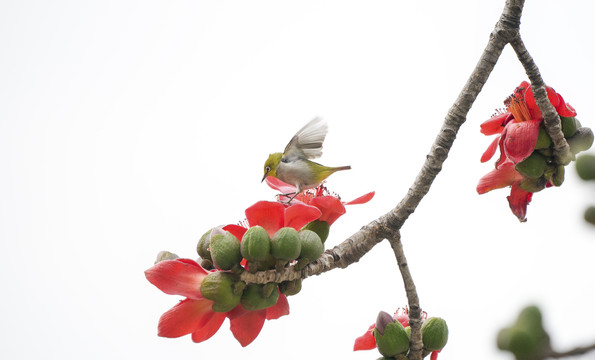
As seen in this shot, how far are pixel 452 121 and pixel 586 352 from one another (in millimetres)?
841

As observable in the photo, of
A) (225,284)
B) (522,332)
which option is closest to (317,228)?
(225,284)

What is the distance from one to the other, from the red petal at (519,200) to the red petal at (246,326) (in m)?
0.55

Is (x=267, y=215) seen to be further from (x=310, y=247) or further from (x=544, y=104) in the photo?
(x=544, y=104)

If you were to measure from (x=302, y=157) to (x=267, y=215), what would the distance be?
17.0 inches

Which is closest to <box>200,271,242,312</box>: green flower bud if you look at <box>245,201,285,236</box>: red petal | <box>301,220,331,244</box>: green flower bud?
<box>245,201,285,236</box>: red petal

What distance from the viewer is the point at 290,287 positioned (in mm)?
958

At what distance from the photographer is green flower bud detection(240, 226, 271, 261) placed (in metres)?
0.88

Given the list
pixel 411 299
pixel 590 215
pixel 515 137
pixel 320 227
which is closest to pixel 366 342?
pixel 411 299

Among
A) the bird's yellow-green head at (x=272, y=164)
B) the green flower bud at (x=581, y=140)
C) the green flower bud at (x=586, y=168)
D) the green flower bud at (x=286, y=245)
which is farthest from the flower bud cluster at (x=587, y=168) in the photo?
the bird's yellow-green head at (x=272, y=164)

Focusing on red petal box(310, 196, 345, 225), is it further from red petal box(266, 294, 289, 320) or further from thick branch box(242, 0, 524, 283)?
red petal box(266, 294, 289, 320)

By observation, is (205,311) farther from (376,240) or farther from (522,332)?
Answer: (522,332)

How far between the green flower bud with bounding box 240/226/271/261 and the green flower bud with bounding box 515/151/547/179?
Result: 511 mm

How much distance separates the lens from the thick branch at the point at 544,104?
3.40ft

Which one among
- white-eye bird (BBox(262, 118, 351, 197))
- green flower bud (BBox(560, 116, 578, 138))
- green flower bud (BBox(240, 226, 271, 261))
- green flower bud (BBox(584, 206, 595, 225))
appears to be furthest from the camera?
white-eye bird (BBox(262, 118, 351, 197))
